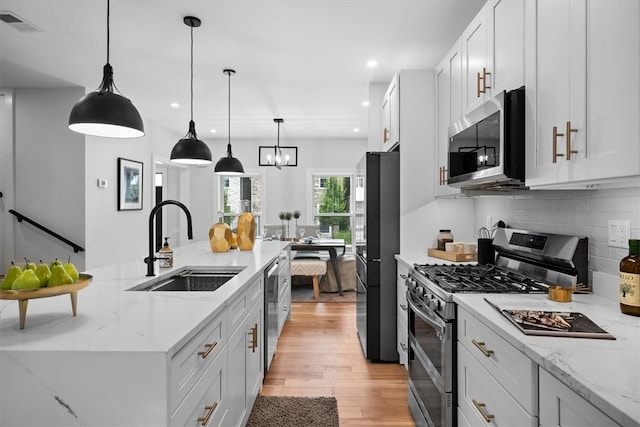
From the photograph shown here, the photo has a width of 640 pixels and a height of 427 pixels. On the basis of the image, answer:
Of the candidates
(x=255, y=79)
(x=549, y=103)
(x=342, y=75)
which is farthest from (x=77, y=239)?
(x=549, y=103)

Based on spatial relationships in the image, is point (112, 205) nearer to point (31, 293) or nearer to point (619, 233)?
point (31, 293)

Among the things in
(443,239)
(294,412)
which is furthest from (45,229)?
(443,239)

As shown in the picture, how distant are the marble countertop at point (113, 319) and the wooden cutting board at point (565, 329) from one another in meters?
1.05

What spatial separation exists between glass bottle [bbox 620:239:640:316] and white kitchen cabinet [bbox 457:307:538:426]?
0.50 meters

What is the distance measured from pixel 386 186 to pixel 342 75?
149 cm

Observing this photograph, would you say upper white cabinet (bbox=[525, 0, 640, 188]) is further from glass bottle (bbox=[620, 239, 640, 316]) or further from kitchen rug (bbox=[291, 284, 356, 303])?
kitchen rug (bbox=[291, 284, 356, 303])

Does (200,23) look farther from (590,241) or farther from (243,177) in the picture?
(243,177)

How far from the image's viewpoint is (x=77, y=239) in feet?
14.7

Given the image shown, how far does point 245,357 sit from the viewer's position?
6.75ft

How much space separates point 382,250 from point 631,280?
191cm

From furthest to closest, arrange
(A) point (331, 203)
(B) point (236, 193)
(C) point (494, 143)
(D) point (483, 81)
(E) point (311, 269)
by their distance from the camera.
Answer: (B) point (236, 193) → (A) point (331, 203) → (E) point (311, 269) → (D) point (483, 81) → (C) point (494, 143)

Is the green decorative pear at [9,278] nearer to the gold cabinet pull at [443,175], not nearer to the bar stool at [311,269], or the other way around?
the gold cabinet pull at [443,175]

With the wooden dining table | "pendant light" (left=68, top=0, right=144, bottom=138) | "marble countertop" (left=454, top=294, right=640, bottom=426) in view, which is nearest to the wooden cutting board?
"marble countertop" (left=454, top=294, right=640, bottom=426)

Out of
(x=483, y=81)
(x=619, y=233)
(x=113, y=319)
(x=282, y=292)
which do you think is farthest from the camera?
(x=282, y=292)
